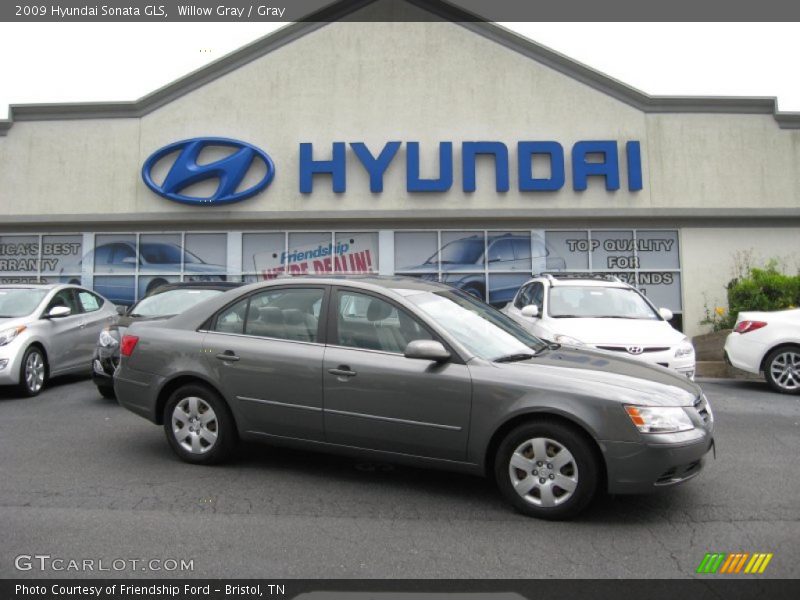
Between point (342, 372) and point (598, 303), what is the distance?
5.31 meters

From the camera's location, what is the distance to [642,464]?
3805mm

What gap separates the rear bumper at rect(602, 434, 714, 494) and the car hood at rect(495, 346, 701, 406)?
28cm

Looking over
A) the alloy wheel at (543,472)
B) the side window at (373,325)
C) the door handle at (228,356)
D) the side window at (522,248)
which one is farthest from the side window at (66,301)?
the side window at (522,248)

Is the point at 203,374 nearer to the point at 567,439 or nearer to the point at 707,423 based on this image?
the point at 567,439

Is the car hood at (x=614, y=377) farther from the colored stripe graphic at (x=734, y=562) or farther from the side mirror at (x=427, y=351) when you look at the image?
the colored stripe graphic at (x=734, y=562)

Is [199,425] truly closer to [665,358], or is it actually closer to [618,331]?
[618,331]

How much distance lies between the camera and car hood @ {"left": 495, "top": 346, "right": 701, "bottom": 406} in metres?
3.95

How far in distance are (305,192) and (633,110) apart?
815cm

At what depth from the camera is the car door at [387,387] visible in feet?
13.8

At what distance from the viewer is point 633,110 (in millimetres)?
15250

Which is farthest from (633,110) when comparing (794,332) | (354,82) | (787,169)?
(794,332)

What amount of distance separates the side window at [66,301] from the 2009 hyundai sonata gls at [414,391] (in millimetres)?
4483

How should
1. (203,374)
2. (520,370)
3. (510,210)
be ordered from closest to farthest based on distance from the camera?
1. (520,370)
2. (203,374)
3. (510,210)

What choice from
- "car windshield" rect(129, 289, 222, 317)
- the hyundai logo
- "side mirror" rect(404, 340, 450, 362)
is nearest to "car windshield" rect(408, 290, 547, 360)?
"side mirror" rect(404, 340, 450, 362)
